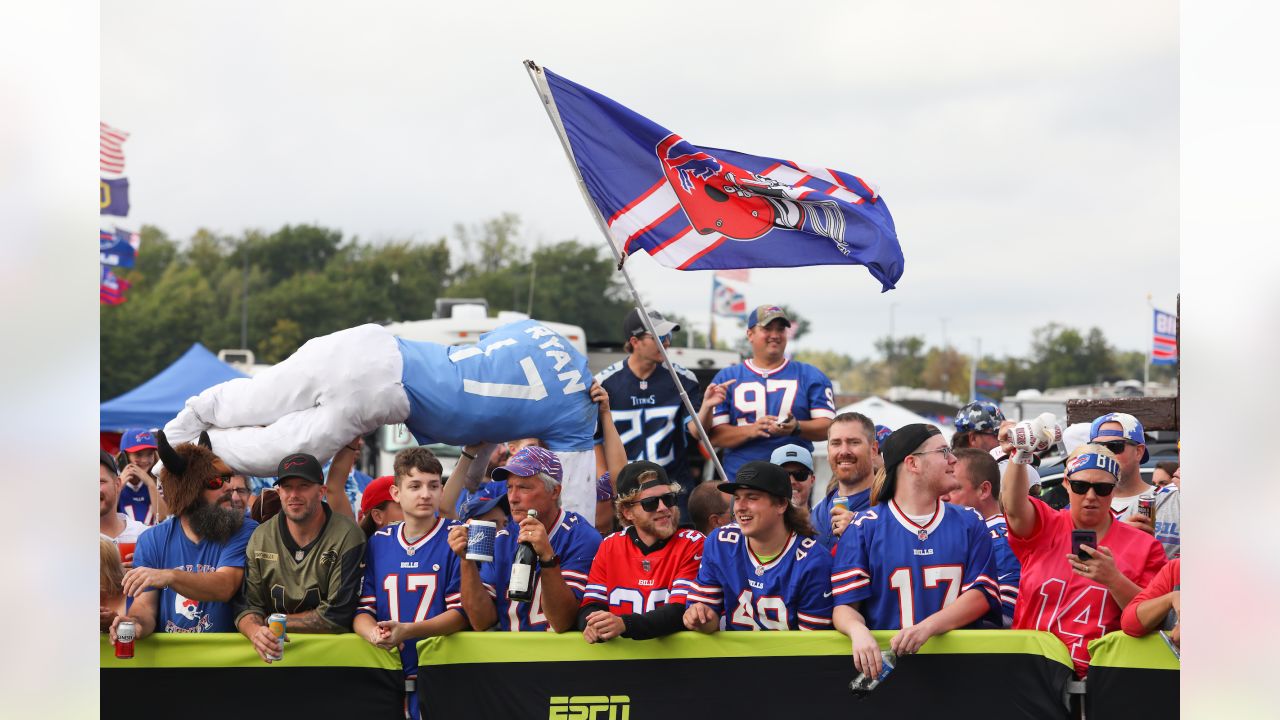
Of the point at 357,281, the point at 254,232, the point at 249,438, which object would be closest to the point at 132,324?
the point at 357,281

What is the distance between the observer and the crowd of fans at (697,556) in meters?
4.86

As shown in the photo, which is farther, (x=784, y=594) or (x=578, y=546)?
(x=578, y=546)

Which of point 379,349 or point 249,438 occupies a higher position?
point 379,349

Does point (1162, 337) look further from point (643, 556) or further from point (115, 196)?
point (643, 556)

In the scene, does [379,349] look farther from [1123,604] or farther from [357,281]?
[357,281]

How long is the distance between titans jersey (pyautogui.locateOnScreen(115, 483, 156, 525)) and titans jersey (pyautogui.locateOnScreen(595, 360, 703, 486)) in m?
3.16

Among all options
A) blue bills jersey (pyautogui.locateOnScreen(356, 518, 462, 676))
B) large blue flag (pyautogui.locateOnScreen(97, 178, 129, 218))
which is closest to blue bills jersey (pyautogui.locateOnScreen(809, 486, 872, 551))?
blue bills jersey (pyautogui.locateOnScreen(356, 518, 462, 676))

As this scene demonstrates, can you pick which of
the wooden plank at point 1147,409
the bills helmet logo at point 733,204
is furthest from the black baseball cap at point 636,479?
the wooden plank at point 1147,409

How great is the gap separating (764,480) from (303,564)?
1970 millimetres

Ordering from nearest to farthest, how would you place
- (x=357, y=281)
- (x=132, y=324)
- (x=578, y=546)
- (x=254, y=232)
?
(x=578, y=546), (x=132, y=324), (x=357, y=281), (x=254, y=232)

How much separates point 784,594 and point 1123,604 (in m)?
1.27

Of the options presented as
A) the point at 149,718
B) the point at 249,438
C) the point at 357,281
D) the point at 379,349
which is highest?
the point at 357,281

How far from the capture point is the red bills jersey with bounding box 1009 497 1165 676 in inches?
195

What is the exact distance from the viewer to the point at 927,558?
4.85 metres
